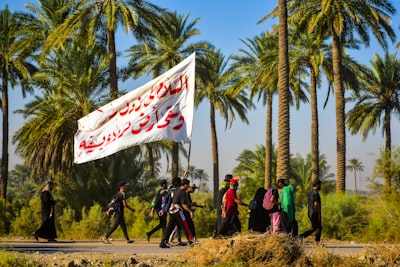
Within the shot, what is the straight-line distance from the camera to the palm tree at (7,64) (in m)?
33.7

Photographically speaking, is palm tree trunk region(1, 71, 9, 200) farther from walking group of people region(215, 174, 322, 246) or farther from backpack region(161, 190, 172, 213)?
walking group of people region(215, 174, 322, 246)

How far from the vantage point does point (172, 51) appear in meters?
39.4

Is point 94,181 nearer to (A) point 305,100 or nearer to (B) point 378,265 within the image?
(B) point 378,265

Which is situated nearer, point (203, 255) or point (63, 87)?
point (203, 255)

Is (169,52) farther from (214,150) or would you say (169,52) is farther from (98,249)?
(98,249)

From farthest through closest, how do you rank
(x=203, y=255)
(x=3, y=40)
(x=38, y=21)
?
(x=3, y=40), (x=38, y=21), (x=203, y=255)

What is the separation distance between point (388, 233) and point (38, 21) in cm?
2157

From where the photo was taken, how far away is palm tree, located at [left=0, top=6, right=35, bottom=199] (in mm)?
33656

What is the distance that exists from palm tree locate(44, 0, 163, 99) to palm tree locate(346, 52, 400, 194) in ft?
50.1

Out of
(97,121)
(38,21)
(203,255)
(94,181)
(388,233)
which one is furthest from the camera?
(38,21)

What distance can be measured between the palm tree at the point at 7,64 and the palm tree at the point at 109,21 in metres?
5.71

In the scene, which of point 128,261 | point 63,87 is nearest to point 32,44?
point 63,87

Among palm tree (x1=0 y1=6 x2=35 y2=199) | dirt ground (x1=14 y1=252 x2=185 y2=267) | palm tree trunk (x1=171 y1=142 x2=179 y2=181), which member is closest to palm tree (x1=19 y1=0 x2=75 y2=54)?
palm tree (x1=0 y1=6 x2=35 y2=199)

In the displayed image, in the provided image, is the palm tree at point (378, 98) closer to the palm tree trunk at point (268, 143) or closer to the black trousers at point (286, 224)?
the palm tree trunk at point (268, 143)
